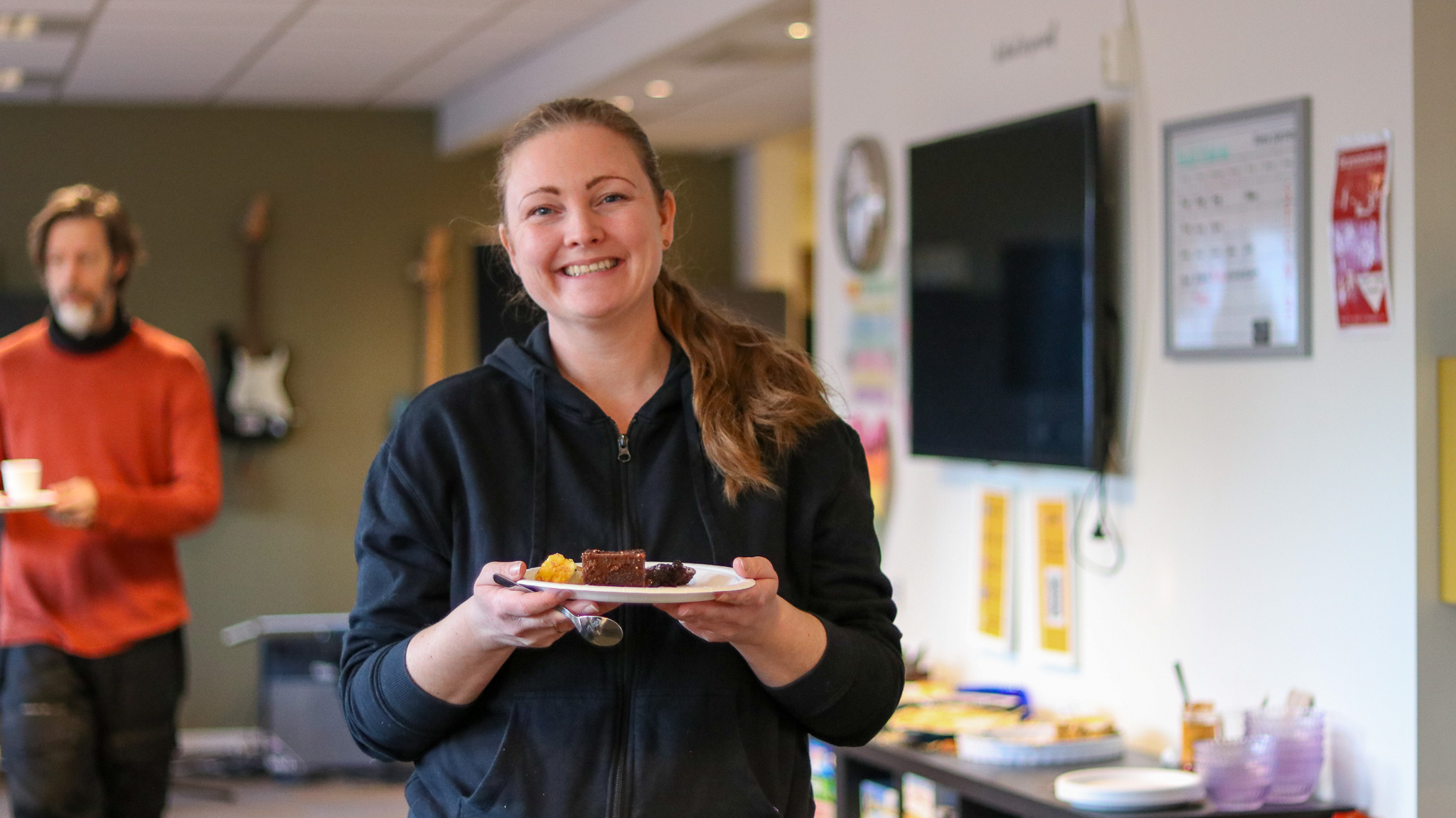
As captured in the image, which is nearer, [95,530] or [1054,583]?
[95,530]

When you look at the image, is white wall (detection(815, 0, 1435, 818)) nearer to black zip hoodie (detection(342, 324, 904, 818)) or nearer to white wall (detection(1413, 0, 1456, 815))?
white wall (detection(1413, 0, 1456, 815))

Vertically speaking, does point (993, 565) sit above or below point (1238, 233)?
below

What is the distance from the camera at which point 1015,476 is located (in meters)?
3.18

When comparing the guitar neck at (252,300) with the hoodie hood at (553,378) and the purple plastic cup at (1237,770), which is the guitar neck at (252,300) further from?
the hoodie hood at (553,378)

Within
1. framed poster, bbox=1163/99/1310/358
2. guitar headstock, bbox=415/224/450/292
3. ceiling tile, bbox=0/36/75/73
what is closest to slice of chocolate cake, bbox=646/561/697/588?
framed poster, bbox=1163/99/1310/358

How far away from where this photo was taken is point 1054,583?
10.0 ft

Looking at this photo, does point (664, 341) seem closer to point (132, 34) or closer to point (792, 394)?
point (792, 394)

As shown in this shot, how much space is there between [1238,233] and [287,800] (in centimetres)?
442

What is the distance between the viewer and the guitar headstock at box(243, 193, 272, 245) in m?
6.76

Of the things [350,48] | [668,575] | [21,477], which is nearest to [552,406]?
[668,575]

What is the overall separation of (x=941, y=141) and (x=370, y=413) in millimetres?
4411

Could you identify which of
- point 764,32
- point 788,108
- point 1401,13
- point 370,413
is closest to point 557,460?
point 1401,13

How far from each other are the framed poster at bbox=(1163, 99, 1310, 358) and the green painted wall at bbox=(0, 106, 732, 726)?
4162 mm

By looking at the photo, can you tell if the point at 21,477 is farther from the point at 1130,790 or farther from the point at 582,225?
the point at 1130,790
